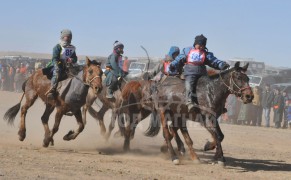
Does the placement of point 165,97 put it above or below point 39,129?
above

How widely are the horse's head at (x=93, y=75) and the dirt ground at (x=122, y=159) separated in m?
1.44

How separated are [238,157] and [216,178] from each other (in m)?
3.94

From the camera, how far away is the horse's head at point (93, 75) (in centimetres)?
1385

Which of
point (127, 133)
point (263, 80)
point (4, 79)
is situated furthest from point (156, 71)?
point (4, 79)

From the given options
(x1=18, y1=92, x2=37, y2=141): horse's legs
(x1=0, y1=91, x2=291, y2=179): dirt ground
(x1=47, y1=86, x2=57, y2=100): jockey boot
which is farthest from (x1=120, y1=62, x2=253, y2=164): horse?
(x1=18, y1=92, x2=37, y2=141): horse's legs

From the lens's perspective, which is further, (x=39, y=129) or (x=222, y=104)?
(x=39, y=129)

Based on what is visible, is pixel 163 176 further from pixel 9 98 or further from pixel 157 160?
pixel 9 98

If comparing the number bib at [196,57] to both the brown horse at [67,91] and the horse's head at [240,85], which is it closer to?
the horse's head at [240,85]

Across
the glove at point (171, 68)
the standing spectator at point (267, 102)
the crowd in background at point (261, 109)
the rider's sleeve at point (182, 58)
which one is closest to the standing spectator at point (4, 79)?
the crowd in background at point (261, 109)

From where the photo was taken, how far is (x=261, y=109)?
2852 centimetres

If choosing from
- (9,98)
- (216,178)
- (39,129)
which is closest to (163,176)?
(216,178)

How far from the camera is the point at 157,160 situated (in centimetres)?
1366

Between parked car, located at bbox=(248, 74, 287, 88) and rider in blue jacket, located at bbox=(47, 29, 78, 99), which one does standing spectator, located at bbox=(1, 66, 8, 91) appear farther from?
rider in blue jacket, located at bbox=(47, 29, 78, 99)

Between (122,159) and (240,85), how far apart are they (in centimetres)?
280
